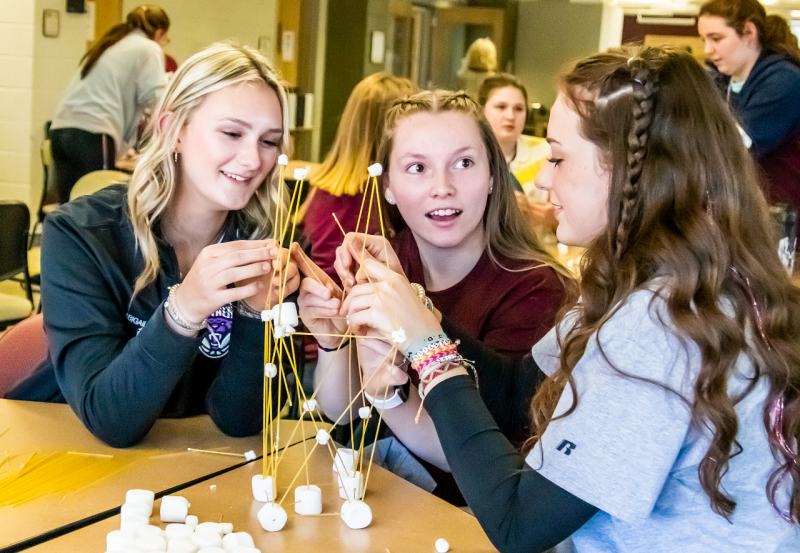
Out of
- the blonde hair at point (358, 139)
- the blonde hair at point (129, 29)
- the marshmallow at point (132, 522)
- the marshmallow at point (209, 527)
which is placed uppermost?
the blonde hair at point (129, 29)

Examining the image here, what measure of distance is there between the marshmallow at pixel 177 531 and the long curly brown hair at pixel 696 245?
1.65 ft

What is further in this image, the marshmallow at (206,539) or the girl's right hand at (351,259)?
the girl's right hand at (351,259)

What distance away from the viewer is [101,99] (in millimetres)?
4445

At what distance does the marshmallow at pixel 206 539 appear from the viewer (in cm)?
101

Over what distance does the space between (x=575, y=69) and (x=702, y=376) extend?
456mm

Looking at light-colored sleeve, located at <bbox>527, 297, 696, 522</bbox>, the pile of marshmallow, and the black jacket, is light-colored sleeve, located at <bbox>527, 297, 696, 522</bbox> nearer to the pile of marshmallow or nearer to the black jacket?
the pile of marshmallow

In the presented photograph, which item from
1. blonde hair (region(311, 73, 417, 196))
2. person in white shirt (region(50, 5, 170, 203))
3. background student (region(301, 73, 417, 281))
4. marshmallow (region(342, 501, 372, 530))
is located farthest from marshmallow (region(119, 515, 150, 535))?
person in white shirt (region(50, 5, 170, 203))

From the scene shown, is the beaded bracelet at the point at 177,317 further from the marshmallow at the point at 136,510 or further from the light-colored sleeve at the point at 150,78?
the light-colored sleeve at the point at 150,78

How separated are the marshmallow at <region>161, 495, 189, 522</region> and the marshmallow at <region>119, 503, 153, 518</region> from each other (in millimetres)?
21

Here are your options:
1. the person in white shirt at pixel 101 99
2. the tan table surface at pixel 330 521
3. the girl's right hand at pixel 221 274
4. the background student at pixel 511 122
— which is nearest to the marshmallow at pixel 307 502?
the tan table surface at pixel 330 521

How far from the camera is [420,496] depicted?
124 centimetres

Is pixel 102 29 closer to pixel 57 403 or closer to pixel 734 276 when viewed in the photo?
pixel 57 403

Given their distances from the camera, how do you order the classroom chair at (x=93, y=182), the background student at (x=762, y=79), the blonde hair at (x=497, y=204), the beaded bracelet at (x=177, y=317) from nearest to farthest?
the beaded bracelet at (x=177, y=317), the blonde hair at (x=497, y=204), the background student at (x=762, y=79), the classroom chair at (x=93, y=182)

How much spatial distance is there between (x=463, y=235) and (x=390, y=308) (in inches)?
22.1
